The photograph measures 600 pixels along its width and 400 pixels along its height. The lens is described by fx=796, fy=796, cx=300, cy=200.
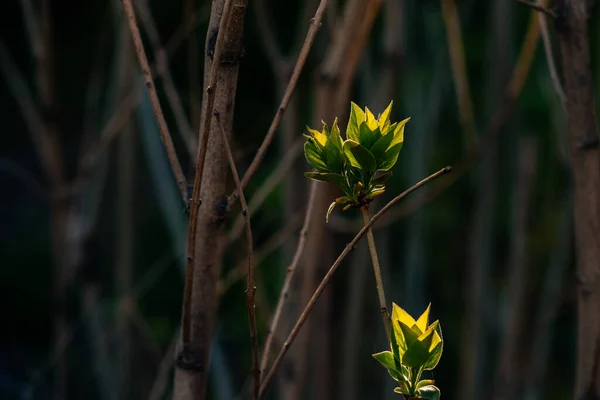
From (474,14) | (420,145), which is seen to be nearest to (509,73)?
(420,145)

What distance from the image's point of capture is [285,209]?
1188mm

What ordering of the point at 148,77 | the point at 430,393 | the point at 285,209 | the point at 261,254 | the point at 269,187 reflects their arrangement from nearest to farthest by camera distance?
the point at 430,393 → the point at 148,77 → the point at 269,187 → the point at 261,254 → the point at 285,209

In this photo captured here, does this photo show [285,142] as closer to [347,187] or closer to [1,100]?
[347,187]

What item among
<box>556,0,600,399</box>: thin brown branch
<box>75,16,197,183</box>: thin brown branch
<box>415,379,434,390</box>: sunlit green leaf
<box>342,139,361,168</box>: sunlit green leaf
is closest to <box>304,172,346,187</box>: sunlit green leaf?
<box>342,139,361,168</box>: sunlit green leaf

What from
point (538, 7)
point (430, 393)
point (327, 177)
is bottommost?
point (430, 393)

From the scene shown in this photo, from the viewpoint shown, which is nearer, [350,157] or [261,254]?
[350,157]

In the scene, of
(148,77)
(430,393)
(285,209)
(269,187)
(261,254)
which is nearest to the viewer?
(430,393)

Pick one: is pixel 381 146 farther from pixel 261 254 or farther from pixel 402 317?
pixel 261 254

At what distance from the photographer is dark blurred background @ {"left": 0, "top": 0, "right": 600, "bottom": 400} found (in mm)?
1125

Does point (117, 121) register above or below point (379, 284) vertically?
above

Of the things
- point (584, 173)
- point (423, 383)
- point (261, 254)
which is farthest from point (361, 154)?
point (261, 254)

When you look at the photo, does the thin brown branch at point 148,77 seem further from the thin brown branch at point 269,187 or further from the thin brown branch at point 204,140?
the thin brown branch at point 269,187

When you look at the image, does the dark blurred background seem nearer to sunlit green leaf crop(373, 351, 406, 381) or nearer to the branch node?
the branch node

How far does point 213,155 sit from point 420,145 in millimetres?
720
